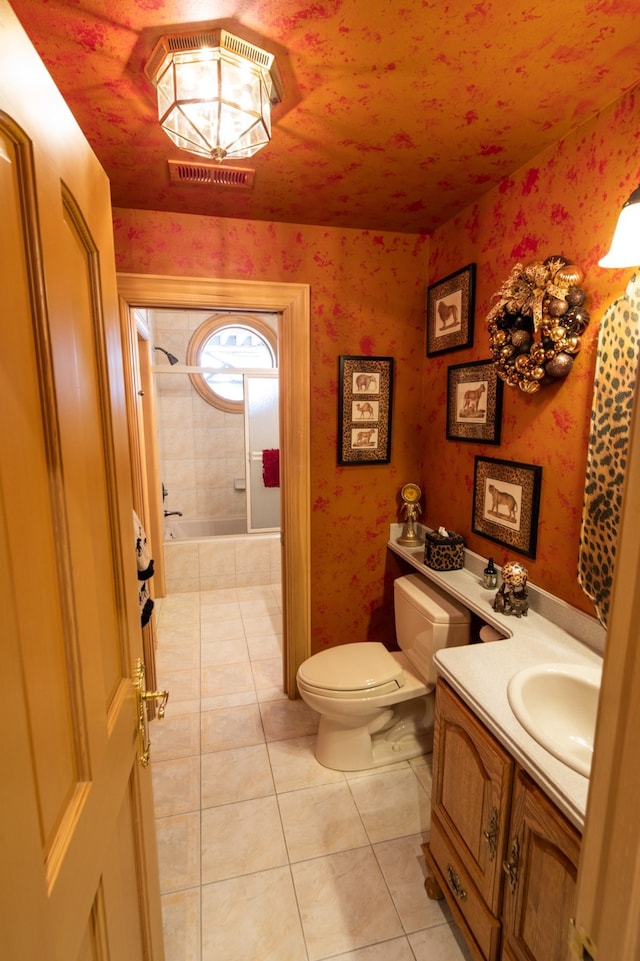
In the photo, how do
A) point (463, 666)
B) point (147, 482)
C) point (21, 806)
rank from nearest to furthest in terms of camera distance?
point (21, 806) < point (463, 666) < point (147, 482)

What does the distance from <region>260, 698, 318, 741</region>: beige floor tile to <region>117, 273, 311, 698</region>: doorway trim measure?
0.27 ft

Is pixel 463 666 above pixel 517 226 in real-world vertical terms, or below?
below

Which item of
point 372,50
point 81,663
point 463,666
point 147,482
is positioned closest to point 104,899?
point 81,663

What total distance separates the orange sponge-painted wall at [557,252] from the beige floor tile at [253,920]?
4.33 ft

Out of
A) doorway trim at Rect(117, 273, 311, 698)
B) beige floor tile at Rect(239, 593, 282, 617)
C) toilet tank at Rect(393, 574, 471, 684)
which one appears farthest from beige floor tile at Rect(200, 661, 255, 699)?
toilet tank at Rect(393, 574, 471, 684)

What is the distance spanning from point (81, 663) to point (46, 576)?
161 mm

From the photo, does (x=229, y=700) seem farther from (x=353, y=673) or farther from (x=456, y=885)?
(x=456, y=885)

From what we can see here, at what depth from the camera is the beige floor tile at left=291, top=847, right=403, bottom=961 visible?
1.34m

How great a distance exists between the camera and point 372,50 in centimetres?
104

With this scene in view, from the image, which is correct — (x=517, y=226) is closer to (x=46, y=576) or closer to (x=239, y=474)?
(x=46, y=576)

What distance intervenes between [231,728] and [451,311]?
2233 mm

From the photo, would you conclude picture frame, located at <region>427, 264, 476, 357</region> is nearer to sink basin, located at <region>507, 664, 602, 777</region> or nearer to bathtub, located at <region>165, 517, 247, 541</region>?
sink basin, located at <region>507, 664, 602, 777</region>

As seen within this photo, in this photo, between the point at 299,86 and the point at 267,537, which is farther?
the point at 267,537

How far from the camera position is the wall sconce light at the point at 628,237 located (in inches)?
42.0
